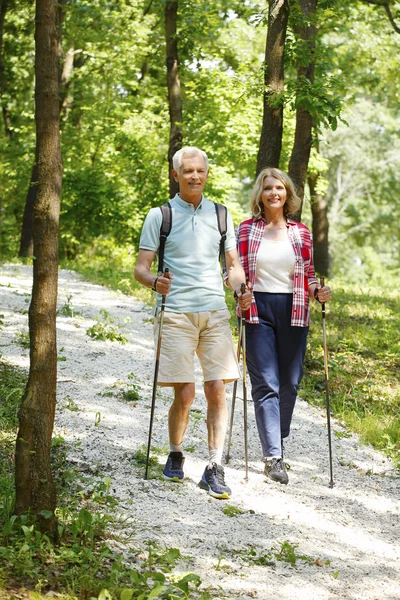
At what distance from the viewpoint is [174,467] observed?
19.0 feet

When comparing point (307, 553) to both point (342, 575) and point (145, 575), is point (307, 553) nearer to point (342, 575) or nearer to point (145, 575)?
point (342, 575)

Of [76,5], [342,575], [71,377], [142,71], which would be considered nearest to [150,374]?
[71,377]

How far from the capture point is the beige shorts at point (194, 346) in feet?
18.1

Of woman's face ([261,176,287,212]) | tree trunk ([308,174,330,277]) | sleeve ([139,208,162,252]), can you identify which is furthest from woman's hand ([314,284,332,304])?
tree trunk ([308,174,330,277])

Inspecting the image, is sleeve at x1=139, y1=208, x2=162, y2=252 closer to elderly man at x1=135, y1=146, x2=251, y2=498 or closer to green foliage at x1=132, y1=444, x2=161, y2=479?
elderly man at x1=135, y1=146, x2=251, y2=498

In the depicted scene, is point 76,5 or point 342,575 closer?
point 342,575

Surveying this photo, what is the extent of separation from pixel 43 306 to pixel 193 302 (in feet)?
4.21

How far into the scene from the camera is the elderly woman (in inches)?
239

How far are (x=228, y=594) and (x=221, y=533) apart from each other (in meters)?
0.78

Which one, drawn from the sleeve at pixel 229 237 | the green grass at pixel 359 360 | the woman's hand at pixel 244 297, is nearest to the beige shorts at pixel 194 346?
the woman's hand at pixel 244 297

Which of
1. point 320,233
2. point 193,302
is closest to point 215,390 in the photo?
point 193,302

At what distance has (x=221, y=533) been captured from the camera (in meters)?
4.97

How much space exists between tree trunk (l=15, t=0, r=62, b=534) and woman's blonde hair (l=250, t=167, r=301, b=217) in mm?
2043

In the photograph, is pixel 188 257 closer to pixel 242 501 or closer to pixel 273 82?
pixel 242 501
